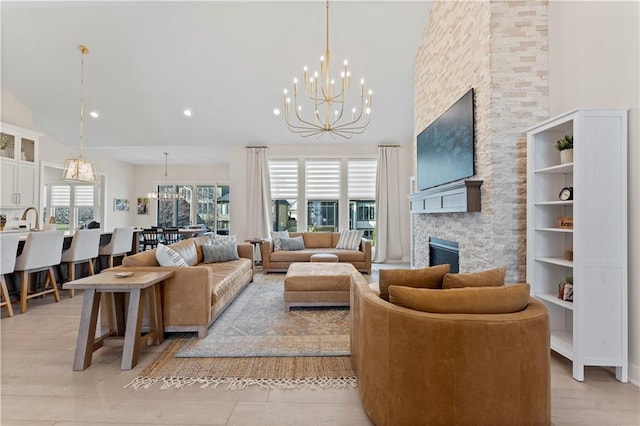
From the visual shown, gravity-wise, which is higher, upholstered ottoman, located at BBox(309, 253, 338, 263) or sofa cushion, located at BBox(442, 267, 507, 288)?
sofa cushion, located at BBox(442, 267, 507, 288)

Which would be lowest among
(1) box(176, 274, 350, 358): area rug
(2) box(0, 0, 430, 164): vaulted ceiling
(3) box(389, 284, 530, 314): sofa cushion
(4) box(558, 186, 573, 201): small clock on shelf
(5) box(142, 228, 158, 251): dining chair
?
(1) box(176, 274, 350, 358): area rug

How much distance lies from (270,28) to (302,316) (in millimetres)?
4371

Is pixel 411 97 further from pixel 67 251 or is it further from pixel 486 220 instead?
pixel 67 251

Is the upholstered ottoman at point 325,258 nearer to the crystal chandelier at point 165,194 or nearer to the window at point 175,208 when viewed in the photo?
the crystal chandelier at point 165,194


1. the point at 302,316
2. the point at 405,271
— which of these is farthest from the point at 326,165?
the point at 405,271

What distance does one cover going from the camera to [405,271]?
195cm

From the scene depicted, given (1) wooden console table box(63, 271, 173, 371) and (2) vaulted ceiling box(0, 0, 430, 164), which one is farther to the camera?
(2) vaulted ceiling box(0, 0, 430, 164)

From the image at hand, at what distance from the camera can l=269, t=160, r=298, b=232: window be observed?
777 cm

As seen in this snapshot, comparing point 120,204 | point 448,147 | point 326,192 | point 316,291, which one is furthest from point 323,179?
point 120,204

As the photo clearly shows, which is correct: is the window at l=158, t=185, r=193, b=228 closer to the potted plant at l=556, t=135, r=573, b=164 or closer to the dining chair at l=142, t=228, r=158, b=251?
the dining chair at l=142, t=228, r=158, b=251

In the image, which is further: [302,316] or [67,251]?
[67,251]

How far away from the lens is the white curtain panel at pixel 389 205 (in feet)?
24.3

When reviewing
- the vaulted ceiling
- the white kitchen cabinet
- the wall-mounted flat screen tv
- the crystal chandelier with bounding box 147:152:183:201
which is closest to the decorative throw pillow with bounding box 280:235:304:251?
the vaulted ceiling

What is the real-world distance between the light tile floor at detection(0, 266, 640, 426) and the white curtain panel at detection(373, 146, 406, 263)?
16.1 feet
